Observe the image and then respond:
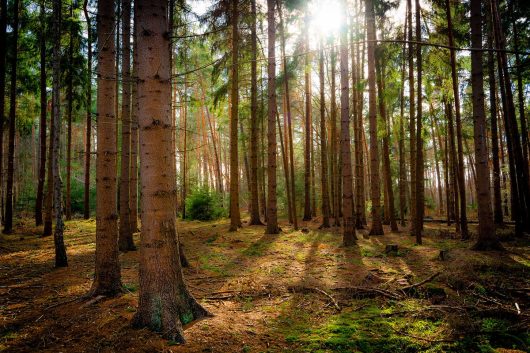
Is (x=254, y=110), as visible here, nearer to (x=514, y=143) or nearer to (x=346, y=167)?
(x=346, y=167)

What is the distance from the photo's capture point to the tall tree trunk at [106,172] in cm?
456

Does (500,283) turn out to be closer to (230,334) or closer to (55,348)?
(230,334)

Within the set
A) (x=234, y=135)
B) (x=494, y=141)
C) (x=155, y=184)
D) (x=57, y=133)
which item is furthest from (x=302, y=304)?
(x=494, y=141)

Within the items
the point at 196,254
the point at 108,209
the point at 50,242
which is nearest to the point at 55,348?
the point at 108,209

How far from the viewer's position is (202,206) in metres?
17.1

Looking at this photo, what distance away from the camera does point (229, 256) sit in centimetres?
794

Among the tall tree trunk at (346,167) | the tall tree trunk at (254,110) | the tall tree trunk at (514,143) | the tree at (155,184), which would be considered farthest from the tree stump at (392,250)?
the tall tree trunk at (254,110)

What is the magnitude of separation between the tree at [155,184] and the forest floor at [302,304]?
1.11 ft

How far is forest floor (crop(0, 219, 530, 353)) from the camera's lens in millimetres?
3211

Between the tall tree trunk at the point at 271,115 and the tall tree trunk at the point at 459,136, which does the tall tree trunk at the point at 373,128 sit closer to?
the tall tree trunk at the point at 459,136

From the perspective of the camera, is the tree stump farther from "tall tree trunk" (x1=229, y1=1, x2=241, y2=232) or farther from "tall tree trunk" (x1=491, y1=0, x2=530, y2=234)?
"tall tree trunk" (x1=229, y1=1, x2=241, y2=232)

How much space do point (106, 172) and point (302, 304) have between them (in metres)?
3.53

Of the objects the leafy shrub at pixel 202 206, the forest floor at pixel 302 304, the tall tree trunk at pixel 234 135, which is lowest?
the forest floor at pixel 302 304

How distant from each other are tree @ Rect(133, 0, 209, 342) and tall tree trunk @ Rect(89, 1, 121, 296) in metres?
1.50
